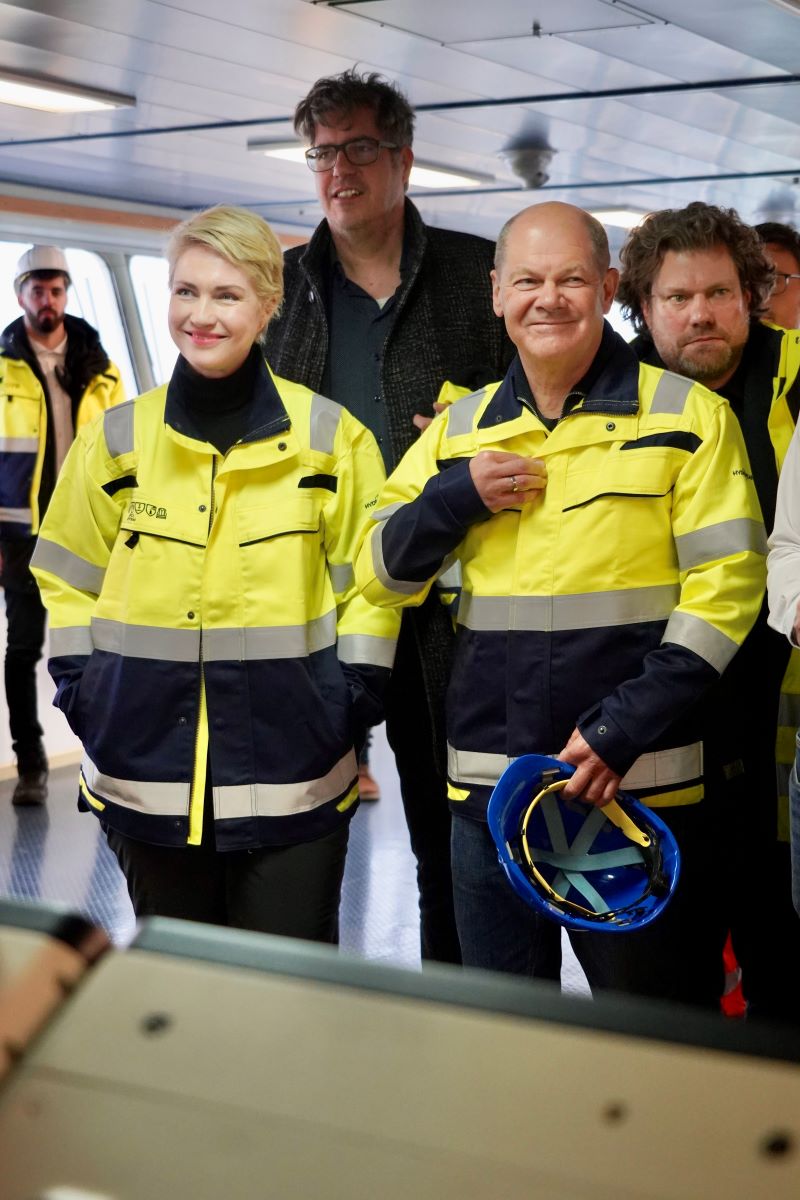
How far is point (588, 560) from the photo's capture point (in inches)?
79.7

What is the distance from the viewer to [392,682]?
261cm

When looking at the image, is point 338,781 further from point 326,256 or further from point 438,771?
point 326,256

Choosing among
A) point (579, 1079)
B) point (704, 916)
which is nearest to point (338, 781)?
point (704, 916)

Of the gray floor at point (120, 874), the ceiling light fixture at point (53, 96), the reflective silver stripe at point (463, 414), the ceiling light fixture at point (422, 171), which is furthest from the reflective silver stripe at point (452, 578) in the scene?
the ceiling light fixture at point (422, 171)

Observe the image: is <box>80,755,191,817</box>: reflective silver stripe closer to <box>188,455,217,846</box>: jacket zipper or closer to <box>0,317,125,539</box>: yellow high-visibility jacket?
<box>188,455,217,846</box>: jacket zipper

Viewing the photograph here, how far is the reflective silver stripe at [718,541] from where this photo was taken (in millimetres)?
1999

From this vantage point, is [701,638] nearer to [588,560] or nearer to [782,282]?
[588,560]

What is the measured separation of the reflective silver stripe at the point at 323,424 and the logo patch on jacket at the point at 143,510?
0.28 m

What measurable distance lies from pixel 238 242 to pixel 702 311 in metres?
0.82

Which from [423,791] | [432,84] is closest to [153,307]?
[432,84]

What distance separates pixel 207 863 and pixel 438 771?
0.55 m

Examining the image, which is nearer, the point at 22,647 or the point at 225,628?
the point at 225,628

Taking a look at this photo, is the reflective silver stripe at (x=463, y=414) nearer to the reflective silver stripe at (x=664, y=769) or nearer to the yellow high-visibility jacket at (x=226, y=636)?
the yellow high-visibility jacket at (x=226, y=636)

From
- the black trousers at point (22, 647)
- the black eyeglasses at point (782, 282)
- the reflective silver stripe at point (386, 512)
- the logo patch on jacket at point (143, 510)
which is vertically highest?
the black eyeglasses at point (782, 282)
